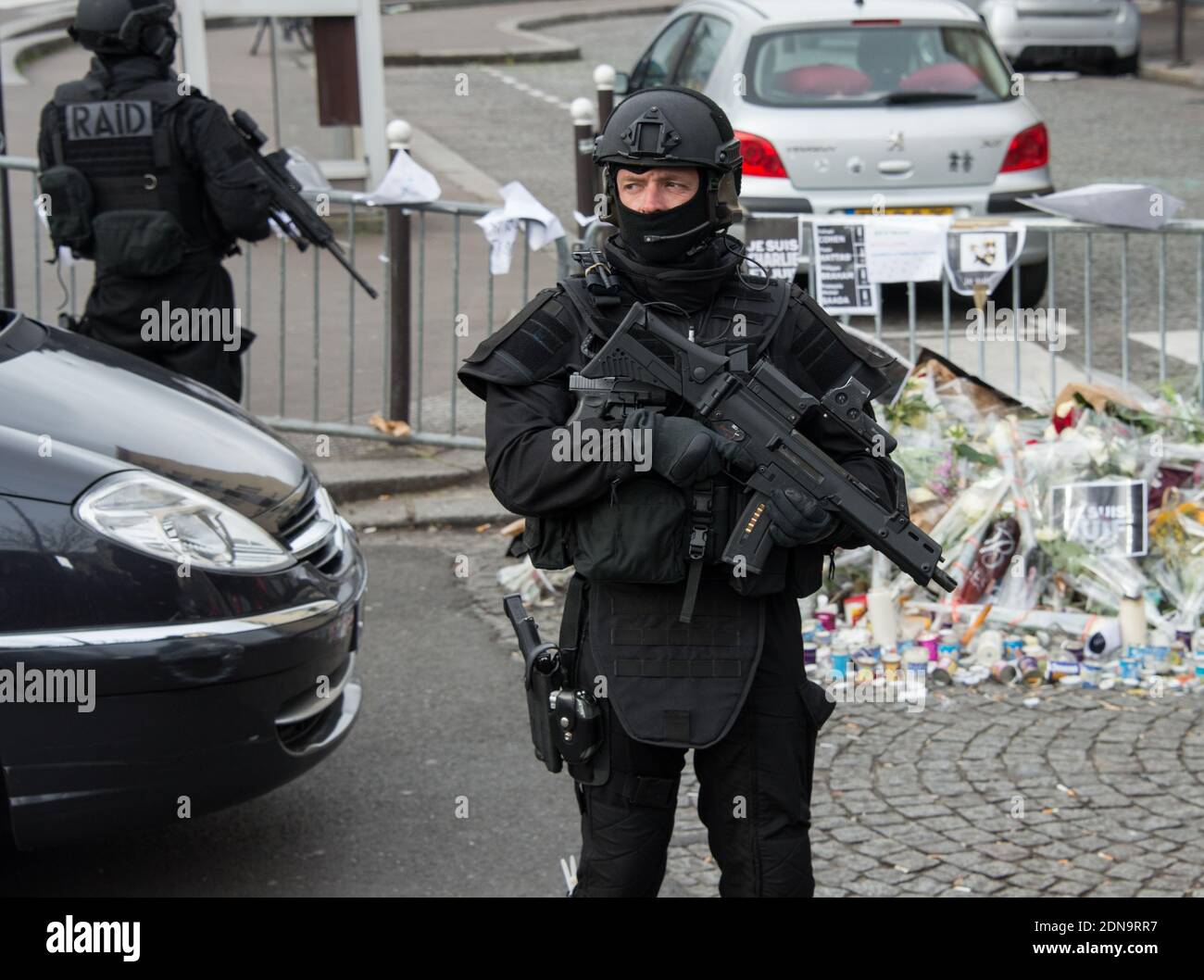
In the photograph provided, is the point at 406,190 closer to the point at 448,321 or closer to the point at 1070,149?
the point at 448,321

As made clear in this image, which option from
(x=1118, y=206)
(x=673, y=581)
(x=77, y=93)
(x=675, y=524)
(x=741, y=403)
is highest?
(x=77, y=93)

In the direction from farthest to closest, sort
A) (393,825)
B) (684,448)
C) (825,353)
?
1. (393,825)
2. (825,353)
3. (684,448)

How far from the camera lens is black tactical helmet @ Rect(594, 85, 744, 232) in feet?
10.4

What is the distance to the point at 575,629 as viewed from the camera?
136 inches

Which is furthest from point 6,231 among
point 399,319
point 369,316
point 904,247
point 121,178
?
point 904,247

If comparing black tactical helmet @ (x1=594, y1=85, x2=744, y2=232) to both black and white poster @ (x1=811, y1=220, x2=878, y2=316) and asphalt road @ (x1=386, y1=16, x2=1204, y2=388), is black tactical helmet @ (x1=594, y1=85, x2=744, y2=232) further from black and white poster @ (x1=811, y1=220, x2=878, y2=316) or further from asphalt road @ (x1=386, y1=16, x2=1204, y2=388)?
asphalt road @ (x1=386, y1=16, x2=1204, y2=388)

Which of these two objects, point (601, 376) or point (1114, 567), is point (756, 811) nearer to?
point (601, 376)

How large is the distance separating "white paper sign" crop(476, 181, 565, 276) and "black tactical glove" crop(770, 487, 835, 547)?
4216 millimetres

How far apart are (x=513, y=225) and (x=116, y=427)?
3.32 metres

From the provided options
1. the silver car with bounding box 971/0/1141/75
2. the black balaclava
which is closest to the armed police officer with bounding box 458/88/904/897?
the black balaclava

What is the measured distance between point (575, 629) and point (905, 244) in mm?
3900

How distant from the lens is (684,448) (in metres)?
3.14

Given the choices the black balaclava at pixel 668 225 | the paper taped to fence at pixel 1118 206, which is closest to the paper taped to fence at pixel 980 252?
the paper taped to fence at pixel 1118 206
